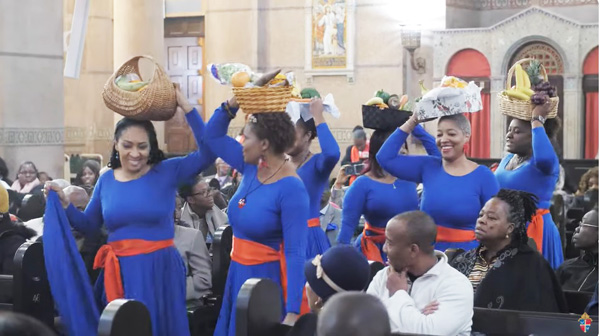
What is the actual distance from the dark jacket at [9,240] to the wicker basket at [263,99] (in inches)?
64.4

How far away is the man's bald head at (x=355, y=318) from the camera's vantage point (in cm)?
227

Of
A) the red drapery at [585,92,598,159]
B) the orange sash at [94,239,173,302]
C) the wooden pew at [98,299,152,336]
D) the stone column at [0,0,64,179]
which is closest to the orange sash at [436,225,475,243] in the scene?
the orange sash at [94,239,173,302]

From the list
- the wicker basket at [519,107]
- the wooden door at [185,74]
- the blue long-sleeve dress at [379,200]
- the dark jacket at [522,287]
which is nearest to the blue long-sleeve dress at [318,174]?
the blue long-sleeve dress at [379,200]

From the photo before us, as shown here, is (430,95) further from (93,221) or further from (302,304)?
(93,221)

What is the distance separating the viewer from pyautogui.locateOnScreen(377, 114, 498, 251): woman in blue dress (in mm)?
5391

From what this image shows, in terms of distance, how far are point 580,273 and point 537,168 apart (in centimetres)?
75

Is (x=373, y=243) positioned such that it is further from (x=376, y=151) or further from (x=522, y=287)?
(x=522, y=287)

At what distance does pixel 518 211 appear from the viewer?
4.80 metres

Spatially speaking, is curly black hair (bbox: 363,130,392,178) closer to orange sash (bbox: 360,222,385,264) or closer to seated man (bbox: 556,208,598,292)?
orange sash (bbox: 360,222,385,264)

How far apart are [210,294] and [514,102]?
2.11 meters

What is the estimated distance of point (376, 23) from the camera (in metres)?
17.3

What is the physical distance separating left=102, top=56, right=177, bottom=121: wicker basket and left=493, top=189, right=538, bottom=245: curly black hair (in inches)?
60.2

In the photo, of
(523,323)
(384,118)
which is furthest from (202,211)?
(523,323)

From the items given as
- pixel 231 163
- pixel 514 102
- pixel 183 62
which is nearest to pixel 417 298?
pixel 231 163
